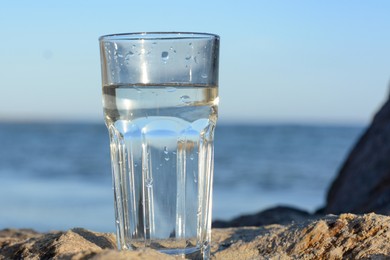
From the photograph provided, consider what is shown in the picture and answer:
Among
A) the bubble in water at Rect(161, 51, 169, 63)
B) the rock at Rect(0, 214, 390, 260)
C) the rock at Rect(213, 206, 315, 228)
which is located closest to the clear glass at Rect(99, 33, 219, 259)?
the bubble in water at Rect(161, 51, 169, 63)

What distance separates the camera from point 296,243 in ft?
6.61

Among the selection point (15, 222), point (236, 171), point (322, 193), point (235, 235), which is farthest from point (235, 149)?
point (235, 235)

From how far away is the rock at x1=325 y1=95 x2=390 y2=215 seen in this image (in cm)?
403

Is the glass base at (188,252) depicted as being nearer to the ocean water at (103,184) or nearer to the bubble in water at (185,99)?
the bubble in water at (185,99)

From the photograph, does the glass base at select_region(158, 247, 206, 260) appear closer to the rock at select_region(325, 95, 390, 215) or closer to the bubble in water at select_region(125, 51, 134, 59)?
the bubble in water at select_region(125, 51, 134, 59)

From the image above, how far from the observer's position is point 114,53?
1925 millimetres

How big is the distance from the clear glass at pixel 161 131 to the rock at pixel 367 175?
1.92 m

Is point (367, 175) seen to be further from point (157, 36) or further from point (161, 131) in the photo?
point (157, 36)

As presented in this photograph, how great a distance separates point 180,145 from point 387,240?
636 mm

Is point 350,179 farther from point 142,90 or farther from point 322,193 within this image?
point 322,193

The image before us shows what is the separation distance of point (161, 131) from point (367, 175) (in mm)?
2558

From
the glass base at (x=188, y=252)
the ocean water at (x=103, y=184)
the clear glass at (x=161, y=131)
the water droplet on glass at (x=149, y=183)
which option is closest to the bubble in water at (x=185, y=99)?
the clear glass at (x=161, y=131)

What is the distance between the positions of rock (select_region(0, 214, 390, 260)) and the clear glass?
0.14 meters

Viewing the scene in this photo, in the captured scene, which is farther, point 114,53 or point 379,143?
point 379,143
